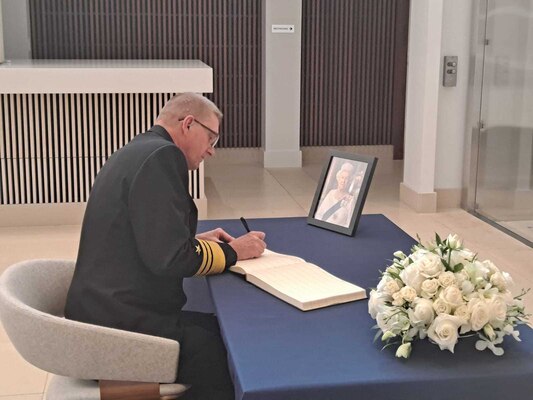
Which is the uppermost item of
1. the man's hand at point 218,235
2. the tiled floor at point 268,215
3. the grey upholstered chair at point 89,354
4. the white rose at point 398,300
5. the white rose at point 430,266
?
the white rose at point 430,266

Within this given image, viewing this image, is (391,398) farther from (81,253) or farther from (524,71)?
(524,71)

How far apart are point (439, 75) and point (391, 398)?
631 centimetres

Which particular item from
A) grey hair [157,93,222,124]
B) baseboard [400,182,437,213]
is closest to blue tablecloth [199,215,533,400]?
grey hair [157,93,222,124]

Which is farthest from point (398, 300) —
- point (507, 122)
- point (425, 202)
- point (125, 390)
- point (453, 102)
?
point (453, 102)

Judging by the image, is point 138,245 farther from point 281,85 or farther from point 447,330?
point 281,85

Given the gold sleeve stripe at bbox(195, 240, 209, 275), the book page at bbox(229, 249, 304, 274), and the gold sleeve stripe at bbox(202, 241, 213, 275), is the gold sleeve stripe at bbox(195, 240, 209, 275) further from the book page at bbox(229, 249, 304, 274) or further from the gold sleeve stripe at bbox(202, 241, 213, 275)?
the book page at bbox(229, 249, 304, 274)

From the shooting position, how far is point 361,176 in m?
3.82

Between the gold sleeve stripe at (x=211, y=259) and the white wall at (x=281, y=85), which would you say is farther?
the white wall at (x=281, y=85)

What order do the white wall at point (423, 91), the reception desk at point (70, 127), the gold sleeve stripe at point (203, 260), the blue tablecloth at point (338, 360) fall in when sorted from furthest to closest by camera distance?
1. the white wall at point (423, 91)
2. the reception desk at point (70, 127)
3. the gold sleeve stripe at point (203, 260)
4. the blue tablecloth at point (338, 360)

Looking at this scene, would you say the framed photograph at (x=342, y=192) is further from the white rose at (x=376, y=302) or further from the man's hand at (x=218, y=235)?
the white rose at (x=376, y=302)

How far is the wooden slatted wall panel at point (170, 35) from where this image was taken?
1052 cm

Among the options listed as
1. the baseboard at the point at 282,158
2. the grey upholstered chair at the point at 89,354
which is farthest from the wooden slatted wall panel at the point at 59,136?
the grey upholstered chair at the point at 89,354

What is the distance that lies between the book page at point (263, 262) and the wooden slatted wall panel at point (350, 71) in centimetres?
803

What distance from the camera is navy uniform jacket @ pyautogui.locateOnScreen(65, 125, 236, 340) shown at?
9.34 feet
